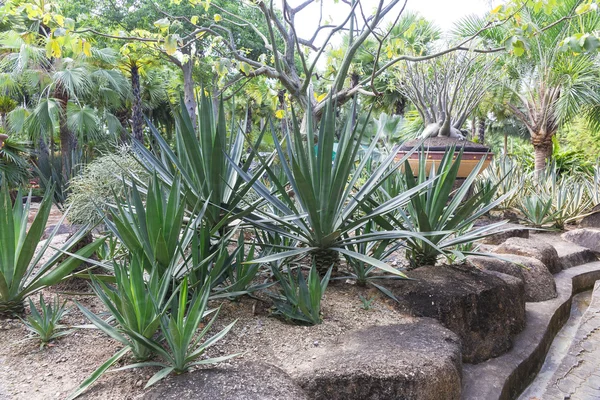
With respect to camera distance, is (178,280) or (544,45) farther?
(544,45)

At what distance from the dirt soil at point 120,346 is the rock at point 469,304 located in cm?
15

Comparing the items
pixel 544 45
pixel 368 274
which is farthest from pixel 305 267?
pixel 544 45

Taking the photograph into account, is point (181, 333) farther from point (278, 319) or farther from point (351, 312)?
point (351, 312)

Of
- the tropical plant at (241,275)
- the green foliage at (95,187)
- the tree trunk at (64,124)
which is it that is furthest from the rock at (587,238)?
the tree trunk at (64,124)

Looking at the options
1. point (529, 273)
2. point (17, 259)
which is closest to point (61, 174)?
point (17, 259)

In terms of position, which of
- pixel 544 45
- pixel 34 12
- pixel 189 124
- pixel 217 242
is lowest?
pixel 217 242

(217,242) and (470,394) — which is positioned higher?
(217,242)

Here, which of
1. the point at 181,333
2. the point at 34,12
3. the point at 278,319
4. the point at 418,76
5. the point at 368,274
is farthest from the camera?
the point at 418,76

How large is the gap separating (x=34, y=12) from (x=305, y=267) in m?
2.77

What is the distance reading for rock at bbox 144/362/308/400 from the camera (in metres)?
1.65

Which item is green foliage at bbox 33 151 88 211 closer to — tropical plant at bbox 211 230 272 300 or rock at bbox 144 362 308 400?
tropical plant at bbox 211 230 272 300

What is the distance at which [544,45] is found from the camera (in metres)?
10.4

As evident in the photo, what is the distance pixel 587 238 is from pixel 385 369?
5.32 metres

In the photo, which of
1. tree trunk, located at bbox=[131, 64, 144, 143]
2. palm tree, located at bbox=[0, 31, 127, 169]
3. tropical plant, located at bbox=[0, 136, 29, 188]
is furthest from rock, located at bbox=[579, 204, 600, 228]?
tree trunk, located at bbox=[131, 64, 144, 143]
